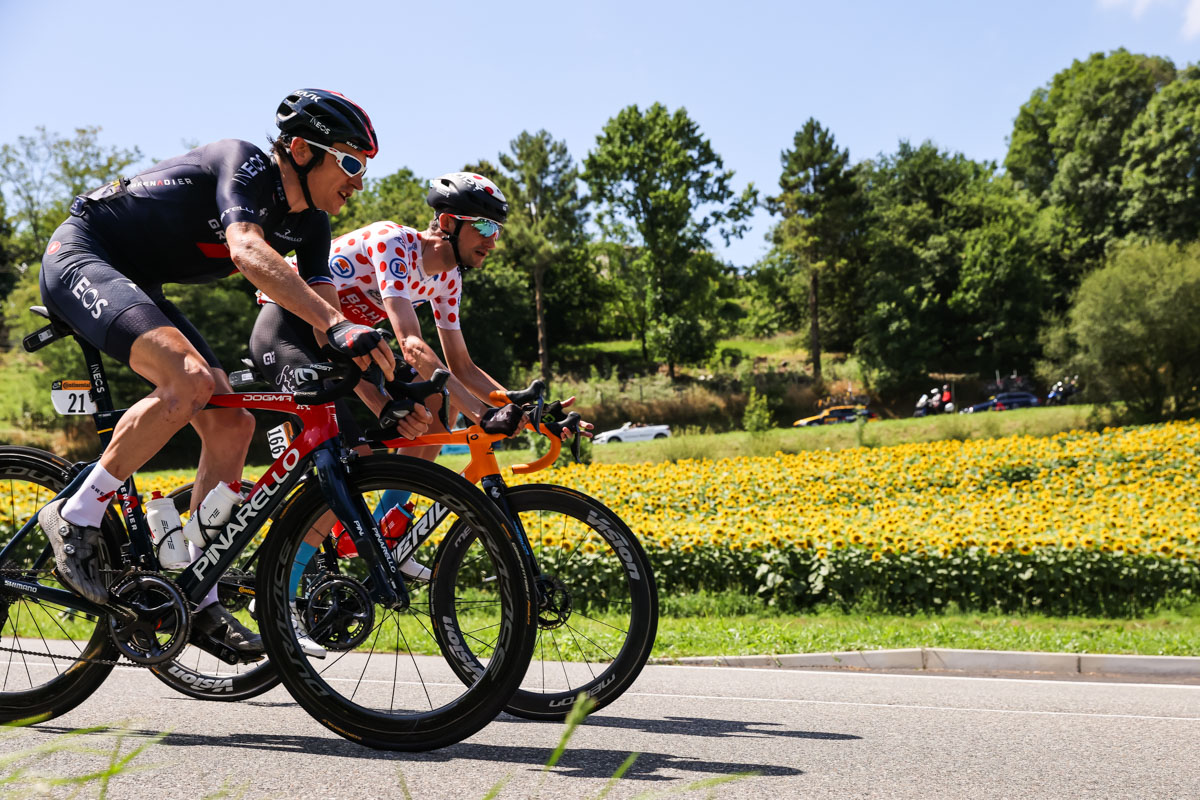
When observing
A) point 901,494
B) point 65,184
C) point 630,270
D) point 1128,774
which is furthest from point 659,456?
point 65,184

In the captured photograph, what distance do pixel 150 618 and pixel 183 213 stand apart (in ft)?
4.78

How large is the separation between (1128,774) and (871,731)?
101cm

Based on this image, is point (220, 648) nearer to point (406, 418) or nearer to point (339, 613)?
point (339, 613)

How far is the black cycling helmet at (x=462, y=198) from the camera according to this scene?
4766 mm

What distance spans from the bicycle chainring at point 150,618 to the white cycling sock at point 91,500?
0.80 feet

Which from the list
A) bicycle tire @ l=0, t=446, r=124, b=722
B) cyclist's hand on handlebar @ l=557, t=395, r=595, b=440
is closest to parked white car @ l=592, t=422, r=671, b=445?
cyclist's hand on handlebar @ l=557, t=395, r=595, b=440

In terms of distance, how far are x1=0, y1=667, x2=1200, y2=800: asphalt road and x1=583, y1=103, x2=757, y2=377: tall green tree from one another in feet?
168

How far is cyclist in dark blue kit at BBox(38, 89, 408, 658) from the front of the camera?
133 inches

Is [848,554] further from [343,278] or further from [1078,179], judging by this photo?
[1078,179]

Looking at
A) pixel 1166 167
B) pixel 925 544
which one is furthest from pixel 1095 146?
pixel 925 544

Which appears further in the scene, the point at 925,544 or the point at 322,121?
the point at 925,544

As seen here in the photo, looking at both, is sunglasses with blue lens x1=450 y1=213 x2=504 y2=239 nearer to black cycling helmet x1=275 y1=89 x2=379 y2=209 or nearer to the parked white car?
black cycling helmet x1=275 y1=89 x2=379 y2=209

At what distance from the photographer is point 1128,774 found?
3.60 m

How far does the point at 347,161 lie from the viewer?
369 cm
